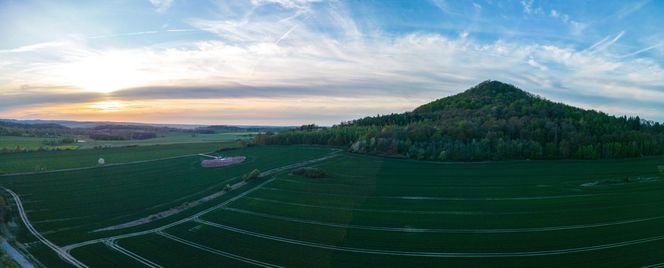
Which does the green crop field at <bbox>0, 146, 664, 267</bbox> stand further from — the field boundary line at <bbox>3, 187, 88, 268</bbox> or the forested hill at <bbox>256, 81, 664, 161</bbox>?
the forested hill at <bbox>256, 81, 664, 161</bbox>

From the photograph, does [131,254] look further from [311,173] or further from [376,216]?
[311,173]

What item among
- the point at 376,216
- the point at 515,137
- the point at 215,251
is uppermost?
the point at 515,137

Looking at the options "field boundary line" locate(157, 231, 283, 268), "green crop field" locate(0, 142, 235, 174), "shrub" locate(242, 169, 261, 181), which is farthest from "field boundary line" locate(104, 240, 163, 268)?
"green crop field" locate(0, 142, 235, 174)

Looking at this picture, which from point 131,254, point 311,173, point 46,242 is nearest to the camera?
point 131,254

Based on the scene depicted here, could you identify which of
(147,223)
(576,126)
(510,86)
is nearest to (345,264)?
(147,223)

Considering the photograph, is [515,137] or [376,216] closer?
[376,216]

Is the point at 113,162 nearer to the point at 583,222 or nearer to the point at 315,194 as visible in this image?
the point at 315,194

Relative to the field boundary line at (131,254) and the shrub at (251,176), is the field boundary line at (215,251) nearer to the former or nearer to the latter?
the field boundary line at (131,254)

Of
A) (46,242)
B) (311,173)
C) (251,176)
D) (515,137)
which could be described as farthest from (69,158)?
(515,137)
